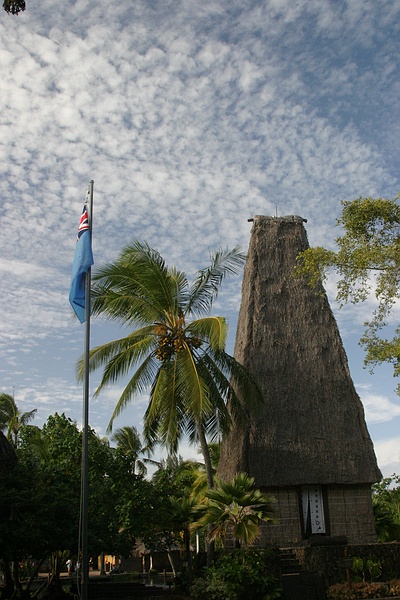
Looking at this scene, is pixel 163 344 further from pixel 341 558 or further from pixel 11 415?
pixel 11 415

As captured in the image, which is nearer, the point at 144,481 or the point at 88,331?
the point at 88,331

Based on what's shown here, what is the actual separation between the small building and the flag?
9287mm

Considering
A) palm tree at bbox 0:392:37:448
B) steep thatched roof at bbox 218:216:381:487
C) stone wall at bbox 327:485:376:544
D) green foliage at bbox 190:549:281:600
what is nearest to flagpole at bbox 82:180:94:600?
green foliage at bbox 190:549:281:600

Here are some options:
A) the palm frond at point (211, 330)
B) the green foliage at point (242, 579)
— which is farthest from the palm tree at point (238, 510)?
the palm frond at point (211, 330)

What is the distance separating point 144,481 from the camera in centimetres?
1816

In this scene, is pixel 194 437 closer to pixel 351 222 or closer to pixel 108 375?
pixel 108 375

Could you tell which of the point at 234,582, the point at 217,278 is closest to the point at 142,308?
the point at 217,278

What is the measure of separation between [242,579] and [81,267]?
25.9ft

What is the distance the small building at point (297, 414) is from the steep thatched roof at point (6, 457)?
24.8 feet

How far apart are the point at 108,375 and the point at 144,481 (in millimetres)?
3175

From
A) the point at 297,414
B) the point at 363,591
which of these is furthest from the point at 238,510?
the point at 297,414

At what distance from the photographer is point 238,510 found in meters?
15.1

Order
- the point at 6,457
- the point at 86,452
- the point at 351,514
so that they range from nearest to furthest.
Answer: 1. the point at 86,452
2. the point at 6,457
3. the point at 351,514

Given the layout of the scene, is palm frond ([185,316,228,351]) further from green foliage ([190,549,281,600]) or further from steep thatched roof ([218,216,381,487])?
green foliage ([190,549,281,600])
